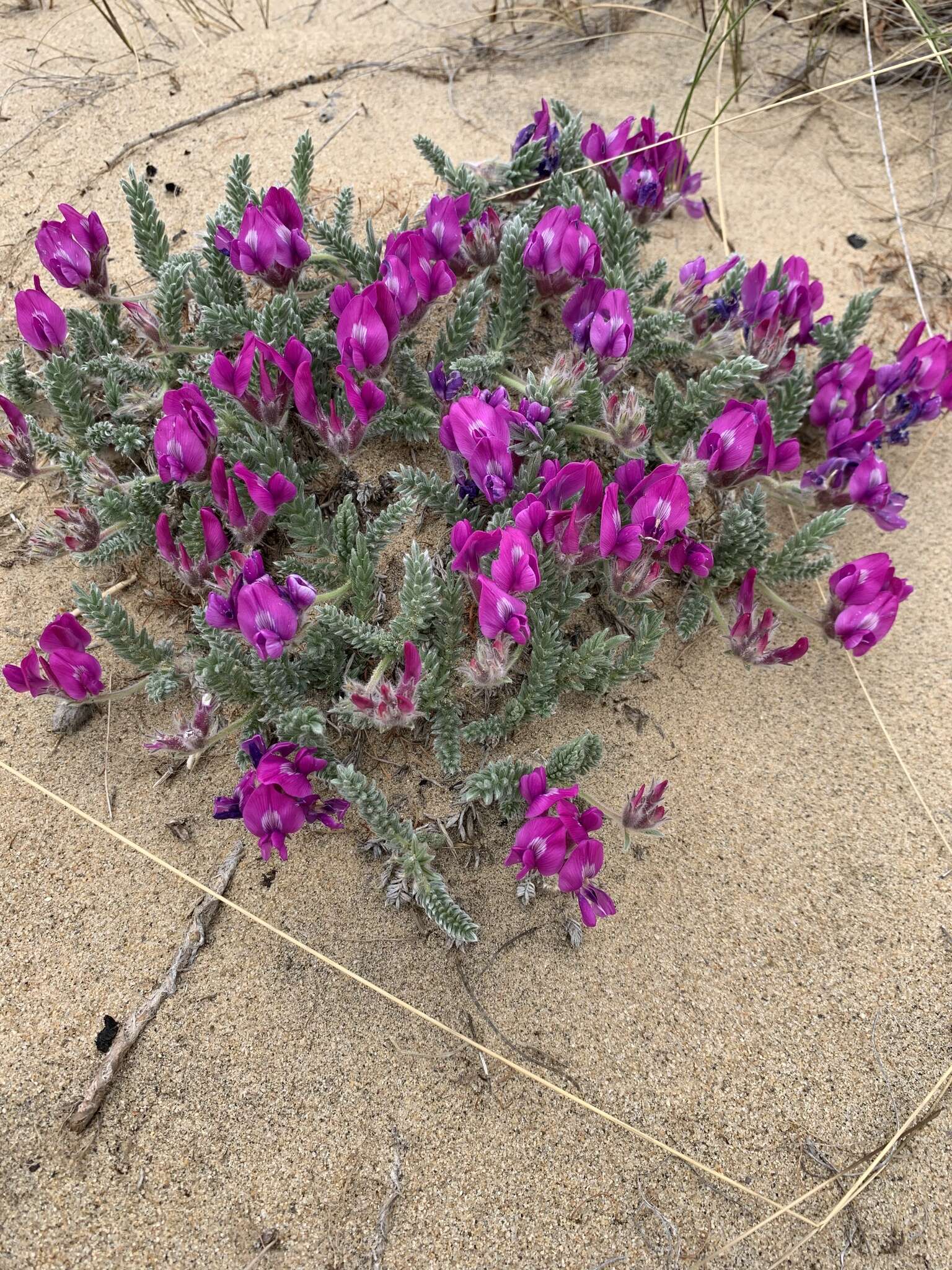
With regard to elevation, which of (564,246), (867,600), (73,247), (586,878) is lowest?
(867,600)

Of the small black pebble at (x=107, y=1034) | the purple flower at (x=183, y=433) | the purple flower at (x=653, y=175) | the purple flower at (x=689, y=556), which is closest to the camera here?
the small black pebble at (x=107, y=1034)

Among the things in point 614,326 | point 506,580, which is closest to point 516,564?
point 506,580

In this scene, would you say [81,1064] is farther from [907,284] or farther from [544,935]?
[907,284]

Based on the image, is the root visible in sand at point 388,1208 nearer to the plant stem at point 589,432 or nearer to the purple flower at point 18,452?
the plant stem at point 589,432

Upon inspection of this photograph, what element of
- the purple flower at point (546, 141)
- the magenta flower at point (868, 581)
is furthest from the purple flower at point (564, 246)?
the magenta flower at point (868, 581)

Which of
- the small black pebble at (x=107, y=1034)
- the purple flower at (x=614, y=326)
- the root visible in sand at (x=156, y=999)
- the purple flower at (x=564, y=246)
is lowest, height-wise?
the root visible in sand at (x=156, y=999)

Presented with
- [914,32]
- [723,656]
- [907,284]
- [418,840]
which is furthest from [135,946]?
[914,32]

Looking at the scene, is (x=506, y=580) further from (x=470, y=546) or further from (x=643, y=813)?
(x=643, y=813)
